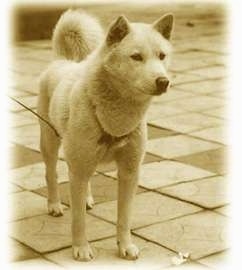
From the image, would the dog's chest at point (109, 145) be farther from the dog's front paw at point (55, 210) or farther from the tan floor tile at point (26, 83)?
the tan floor tile at point (26, 83)

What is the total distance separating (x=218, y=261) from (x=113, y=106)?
3.54ft

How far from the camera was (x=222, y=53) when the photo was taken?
33.1 feet

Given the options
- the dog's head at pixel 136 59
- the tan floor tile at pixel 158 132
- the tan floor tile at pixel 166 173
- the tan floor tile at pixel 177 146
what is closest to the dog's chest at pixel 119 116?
the dog's head at pixel 136 59

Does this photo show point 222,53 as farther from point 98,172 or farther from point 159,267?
point 159,267

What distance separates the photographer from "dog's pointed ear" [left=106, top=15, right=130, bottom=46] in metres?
3.72

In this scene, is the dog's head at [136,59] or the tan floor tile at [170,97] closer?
the dog's head at [136,59]

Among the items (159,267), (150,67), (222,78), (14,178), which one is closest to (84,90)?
(150,67)

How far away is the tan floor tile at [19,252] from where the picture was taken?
165 inches

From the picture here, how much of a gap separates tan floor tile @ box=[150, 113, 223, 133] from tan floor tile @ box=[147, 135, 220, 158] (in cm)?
28

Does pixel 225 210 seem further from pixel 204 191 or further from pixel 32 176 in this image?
pixel 32 176

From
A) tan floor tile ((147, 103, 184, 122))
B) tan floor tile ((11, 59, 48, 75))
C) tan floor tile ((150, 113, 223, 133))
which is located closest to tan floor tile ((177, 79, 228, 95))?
tan floor tile ((147, 103, 184, 122))

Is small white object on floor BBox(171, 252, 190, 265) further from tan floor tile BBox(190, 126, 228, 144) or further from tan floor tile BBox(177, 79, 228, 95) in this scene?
tan floor tile BBox(177, 79, 228, 95)

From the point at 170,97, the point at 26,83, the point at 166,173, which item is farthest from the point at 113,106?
the point at 26,83

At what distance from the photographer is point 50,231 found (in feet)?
15.0
